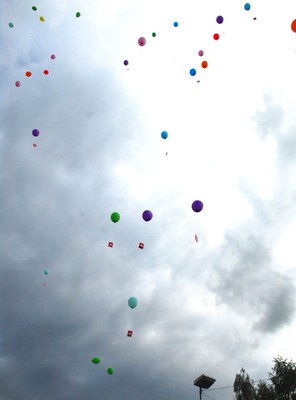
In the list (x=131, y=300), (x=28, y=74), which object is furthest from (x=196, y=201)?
(x=28, y=74)

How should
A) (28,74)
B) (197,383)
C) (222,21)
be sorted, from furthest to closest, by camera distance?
1. (197,383)
2. (28,74)
3. (222,21)

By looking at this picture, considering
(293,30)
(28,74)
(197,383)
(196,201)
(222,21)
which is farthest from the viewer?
(197,383)

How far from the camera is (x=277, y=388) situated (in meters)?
24.3

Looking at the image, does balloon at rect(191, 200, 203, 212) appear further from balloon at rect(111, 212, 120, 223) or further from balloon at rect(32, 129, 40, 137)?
balloon at rect(32, 129, 40, 137)

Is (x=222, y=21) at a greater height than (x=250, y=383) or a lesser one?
greater

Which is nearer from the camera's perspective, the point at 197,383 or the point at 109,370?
the point at 109,370

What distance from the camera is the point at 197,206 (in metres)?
11.6

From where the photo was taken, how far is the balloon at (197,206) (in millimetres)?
11648

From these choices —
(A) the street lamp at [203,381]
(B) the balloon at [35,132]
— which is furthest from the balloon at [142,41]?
(A) the street lamp at [203,381]

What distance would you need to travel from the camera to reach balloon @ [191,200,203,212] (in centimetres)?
1165

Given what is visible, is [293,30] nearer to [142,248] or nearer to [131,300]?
[142,248]

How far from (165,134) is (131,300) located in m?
6.25

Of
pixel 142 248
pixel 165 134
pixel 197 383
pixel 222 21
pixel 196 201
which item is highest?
pixel 222 21

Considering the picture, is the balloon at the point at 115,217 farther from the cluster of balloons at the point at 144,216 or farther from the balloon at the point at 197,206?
the balloon at the point at 197,206
